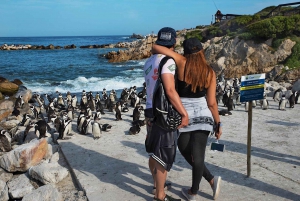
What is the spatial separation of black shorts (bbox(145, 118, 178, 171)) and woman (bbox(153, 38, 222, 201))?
0.17 metres

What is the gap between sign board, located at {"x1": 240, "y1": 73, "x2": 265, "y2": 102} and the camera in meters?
5.16

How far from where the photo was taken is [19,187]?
5.82 metres

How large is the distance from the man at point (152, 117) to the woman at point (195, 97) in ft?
0.45

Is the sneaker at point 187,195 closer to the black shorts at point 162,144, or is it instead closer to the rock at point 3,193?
the black shorts at point 162,144

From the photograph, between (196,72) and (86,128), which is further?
(86,128)

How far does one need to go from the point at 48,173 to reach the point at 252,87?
399 cm

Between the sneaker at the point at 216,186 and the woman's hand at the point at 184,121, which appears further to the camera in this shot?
the sneaker at the point at 216,186

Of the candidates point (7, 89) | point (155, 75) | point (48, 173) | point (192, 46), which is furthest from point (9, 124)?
point (7, 89)

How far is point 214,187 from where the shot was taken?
15.1 feet

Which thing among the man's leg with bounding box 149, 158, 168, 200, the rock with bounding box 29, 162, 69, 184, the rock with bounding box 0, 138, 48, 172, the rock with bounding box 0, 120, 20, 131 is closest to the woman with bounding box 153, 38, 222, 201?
the man's leg with bounding box 149, 158, 168, 200

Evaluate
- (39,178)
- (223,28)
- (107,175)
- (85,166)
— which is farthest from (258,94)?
(223,28)

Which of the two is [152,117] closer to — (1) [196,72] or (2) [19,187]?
(1) [196,72]

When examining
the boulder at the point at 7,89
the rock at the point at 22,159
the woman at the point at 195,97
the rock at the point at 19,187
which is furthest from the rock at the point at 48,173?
the boulder at the point at 7,89

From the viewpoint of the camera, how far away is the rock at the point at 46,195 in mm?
5057
